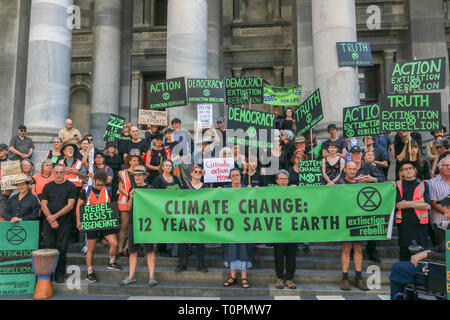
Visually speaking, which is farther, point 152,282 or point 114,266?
point 114,266

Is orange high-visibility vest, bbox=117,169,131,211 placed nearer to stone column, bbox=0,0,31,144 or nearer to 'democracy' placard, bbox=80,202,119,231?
'democracy' placard, bbox=80,202,119,231

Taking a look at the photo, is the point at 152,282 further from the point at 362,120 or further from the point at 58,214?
the point at 362,120

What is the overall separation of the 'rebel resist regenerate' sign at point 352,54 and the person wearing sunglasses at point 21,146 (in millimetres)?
9069

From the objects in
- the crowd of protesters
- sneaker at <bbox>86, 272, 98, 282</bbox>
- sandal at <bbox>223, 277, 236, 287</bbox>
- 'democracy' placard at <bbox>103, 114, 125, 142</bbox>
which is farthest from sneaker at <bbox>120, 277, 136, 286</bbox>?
'democracy' placard at <bbox>103, 114, 125, 142</bbox>

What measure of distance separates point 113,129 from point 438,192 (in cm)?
754

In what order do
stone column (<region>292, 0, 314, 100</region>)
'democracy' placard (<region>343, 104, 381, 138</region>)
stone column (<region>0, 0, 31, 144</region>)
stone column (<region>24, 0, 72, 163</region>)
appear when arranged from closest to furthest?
'democracy' placard (<region>343, 104, 381, 138</region>)
stone column (<region>24, 0, 72, 163</region>)
stone column (<region>292, 0, 314, 100</region>)
stone column (<region>0, 0, 31, 144</region>)

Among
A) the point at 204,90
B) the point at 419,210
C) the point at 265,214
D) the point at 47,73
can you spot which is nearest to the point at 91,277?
the point at 265,214

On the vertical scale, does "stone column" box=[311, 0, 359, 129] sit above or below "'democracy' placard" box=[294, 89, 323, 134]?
above

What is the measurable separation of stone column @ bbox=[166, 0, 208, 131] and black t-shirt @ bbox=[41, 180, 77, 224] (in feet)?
15.9

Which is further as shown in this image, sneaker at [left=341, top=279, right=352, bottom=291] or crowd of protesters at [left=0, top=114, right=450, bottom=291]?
sneaker at [left=341, top=279, right=352, bottom=291]

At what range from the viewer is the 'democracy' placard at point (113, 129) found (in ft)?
31.3

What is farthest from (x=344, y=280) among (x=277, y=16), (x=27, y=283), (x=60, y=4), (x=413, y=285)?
(x=277, y=16)

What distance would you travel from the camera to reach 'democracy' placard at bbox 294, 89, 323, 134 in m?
8.57

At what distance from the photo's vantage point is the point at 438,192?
6176mm
